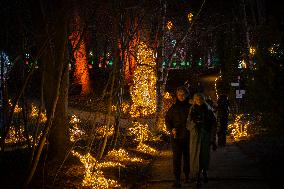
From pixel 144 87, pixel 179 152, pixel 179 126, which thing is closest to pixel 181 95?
pixel 179 126

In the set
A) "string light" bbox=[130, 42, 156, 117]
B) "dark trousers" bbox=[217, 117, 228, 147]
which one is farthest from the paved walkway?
"string light" bbox=[130, 42, 156, 117]

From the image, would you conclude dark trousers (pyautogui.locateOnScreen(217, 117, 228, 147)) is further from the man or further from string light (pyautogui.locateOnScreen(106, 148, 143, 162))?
the man

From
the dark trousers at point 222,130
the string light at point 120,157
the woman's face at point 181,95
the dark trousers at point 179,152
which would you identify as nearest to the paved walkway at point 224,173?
the dark trousers at point 179,152

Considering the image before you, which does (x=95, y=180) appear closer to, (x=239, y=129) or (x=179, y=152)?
(x=179, y=152)

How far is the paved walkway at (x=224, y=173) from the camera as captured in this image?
28.9ft

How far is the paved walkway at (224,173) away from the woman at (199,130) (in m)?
0.48

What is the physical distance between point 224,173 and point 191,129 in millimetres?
1730

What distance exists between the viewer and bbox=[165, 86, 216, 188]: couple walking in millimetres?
8812

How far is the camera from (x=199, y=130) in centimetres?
885

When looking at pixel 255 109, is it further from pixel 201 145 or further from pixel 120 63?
pixel 120 63

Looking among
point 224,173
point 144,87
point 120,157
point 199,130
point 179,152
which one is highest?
point 144,87

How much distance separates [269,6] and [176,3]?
13.6 metres

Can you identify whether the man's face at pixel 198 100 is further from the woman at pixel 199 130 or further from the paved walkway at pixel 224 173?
the paved walkway at pixel 224 173

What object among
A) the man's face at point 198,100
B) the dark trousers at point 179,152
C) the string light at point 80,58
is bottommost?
the dark trousers at point 179,152
